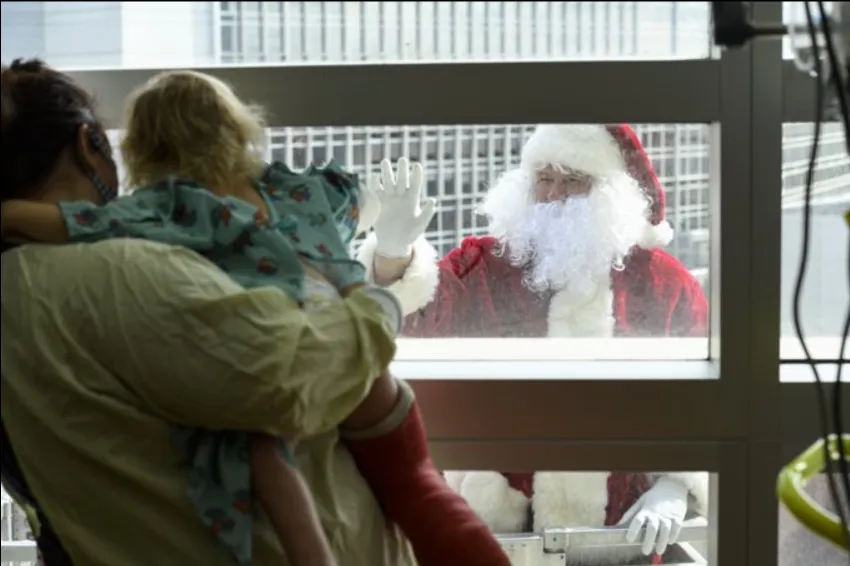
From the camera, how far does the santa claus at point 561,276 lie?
1.64 meters

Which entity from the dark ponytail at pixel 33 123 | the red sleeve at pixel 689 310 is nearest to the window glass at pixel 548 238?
the red sleeve at pixel 689 310

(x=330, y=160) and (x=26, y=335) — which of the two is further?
(x=330, y=160)

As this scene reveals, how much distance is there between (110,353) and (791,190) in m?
0.94

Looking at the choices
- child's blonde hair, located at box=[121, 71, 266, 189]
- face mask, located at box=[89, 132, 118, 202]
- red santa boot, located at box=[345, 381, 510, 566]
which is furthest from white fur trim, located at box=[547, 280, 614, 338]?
face mask, located at box=[89, 132, 118, 202]

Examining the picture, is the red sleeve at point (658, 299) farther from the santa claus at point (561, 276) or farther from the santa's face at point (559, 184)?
the santa's face at point (559, 184)

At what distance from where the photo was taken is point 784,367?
1.62 metres

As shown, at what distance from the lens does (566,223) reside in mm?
1665

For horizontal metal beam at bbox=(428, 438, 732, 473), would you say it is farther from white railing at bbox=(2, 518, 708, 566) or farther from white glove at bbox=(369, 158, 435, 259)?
white glove at bbox=(369, 158, 435, 259)

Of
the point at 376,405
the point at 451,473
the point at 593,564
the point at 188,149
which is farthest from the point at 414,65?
the point at 593,564

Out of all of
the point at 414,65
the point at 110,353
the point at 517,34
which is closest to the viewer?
the point at 110,353

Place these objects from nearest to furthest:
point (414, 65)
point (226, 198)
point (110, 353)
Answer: point (110, 353)
point (226, 198)
point (414, 65)

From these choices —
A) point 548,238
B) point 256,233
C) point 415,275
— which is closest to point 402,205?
point 415,275

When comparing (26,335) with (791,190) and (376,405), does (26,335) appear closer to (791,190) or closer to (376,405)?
(376,405)

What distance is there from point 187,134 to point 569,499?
772mm
